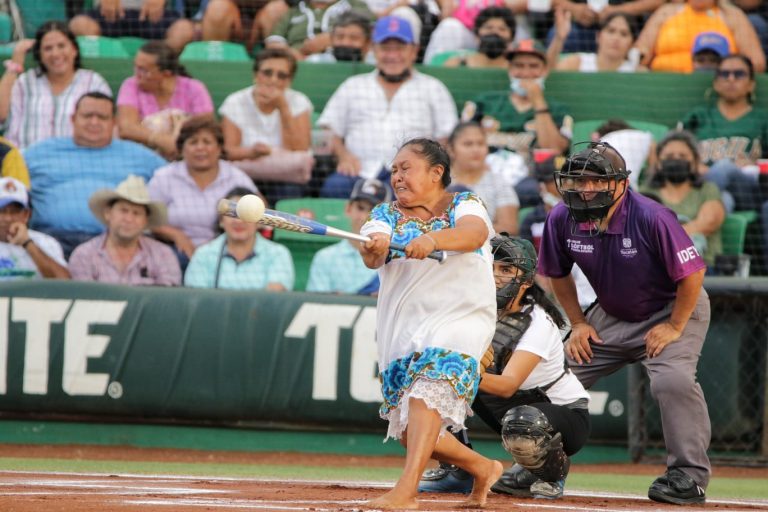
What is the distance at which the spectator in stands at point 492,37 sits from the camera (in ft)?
39.4

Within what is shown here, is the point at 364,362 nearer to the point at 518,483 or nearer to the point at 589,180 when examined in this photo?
the point at 518,483

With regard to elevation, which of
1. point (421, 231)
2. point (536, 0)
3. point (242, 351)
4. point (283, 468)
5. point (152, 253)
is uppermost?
point (536, 0)

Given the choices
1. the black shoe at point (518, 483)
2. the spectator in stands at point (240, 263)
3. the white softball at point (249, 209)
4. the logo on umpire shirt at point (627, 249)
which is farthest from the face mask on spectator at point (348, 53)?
the white softball at point (249, 209)

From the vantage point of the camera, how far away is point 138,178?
1016cm

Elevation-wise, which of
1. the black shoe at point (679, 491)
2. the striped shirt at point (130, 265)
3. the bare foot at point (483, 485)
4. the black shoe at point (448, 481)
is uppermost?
the striped shirt at point (130, 265)

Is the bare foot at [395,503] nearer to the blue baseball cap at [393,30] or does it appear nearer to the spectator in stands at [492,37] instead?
the blue baseball cap at [393,30]

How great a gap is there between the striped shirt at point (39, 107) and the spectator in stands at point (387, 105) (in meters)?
2.27

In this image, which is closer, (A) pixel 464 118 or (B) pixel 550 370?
(B) pixel 550 370

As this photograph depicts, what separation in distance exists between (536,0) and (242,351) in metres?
5.58

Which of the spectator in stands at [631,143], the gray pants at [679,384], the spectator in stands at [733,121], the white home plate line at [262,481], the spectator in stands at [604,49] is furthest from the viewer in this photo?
the spectator in stands at [604,49]

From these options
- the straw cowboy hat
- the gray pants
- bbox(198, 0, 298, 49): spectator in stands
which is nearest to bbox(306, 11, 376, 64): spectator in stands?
bbox(198, 0, 298, 49): spectator in stands

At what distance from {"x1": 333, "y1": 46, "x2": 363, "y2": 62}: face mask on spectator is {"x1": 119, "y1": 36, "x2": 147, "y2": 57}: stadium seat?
2161 mm

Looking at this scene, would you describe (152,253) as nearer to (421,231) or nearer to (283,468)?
(283,468)

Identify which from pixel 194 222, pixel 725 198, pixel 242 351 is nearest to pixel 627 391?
pixel 725 198
